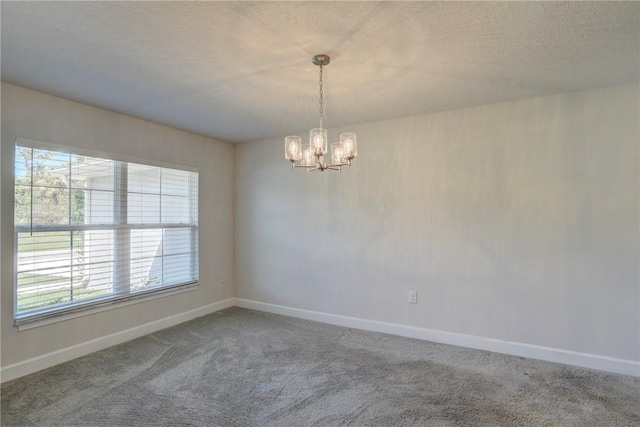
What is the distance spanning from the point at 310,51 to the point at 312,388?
2.38 meters

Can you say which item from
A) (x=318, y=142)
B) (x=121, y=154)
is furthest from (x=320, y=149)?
(x=121, y=154)

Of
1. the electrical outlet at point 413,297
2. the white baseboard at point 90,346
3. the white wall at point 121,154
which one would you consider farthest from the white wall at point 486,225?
the white baseboard at point 90,346

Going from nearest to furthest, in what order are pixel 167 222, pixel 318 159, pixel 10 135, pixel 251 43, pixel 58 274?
pixel 251 43, pixel 318 159, pixel 10 135, pixel 58 274, pixel 167 222

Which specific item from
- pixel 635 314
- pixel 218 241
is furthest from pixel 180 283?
pixel 635 314

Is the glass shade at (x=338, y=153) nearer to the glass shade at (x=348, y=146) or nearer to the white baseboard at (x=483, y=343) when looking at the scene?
the glass shade at (x=348, y=146)

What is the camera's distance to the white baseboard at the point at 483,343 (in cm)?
270

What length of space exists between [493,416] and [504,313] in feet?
3.96

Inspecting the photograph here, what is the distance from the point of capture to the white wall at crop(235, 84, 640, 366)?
8.91 ft

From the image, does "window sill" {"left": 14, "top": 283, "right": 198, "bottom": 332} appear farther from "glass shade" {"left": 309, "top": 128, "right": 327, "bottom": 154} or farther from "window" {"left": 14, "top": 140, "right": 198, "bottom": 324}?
"glass shade" {"left": 309, "top": 128, "right": 327, "bottom": 154}

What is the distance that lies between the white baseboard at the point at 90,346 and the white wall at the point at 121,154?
19 millimetres

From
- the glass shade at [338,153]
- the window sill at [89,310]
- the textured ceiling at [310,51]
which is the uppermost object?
the textured ceiling at [310,51]

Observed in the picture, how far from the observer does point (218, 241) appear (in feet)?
14.8

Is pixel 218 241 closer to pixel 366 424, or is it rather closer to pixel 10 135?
pixel 10 135

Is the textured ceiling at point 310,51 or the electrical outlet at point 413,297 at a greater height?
the textured ceiling at point 310,51
